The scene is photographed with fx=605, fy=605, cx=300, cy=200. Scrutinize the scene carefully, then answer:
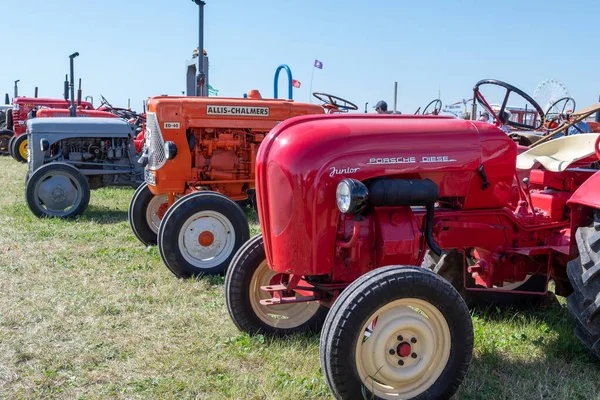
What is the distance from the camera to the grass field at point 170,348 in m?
2.91

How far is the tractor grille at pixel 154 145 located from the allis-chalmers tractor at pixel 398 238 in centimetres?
237

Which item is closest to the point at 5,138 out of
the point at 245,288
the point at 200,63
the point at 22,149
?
the point at 22,149

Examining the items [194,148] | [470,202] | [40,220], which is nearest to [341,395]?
[470,202]

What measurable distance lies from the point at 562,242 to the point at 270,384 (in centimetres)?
187

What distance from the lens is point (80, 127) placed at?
330 inches

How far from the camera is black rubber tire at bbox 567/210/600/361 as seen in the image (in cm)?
293

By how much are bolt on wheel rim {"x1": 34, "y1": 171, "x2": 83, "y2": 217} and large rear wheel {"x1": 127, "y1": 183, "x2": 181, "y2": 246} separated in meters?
2.01

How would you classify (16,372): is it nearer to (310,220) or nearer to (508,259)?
(310,220)

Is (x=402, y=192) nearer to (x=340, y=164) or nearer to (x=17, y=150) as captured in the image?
(x=340, y=164)

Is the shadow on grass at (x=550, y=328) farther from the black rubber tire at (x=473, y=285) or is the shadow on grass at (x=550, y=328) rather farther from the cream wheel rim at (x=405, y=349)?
the cream wheel rim at (x=405, y=349)

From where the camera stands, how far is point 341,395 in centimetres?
251

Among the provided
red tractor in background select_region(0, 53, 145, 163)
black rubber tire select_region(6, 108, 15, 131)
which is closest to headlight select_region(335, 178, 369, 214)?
red tractor in background select_region(0, 53, 145, 163)

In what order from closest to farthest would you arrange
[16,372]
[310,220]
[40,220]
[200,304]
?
[310,220] < [16,372] < [200,304] < [40,220]

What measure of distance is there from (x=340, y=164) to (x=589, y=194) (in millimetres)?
1369
